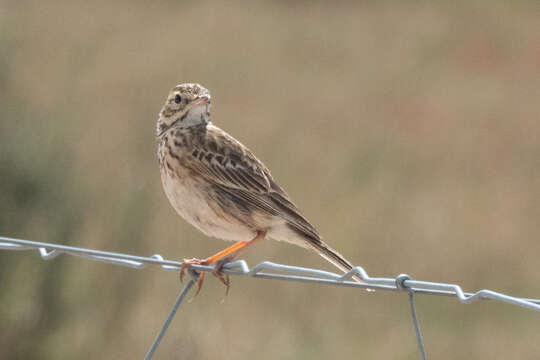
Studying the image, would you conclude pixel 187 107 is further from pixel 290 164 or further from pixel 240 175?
pixel 290 164

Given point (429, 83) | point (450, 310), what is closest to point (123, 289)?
point (450, 310)

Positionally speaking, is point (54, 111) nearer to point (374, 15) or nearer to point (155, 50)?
point (155, 50)

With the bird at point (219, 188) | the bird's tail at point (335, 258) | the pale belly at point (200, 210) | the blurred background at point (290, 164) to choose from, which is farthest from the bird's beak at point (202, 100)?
the blurred background at point (290, 164)

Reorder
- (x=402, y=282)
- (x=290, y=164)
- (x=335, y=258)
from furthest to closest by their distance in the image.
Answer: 1. (x=290, y=164)
2. (x=335, y=258)
3. (x=402, y=282)

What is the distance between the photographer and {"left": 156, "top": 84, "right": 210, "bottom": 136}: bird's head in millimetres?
5793

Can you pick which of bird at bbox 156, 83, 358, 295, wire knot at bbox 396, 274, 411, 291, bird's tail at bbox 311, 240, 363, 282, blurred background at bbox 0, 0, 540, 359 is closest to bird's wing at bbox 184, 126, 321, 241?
bird at bbox 156, 83, 358, 295

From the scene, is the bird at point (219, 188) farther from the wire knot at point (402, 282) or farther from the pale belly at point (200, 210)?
the wire knot at point (402, 282)

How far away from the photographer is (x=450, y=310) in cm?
1079

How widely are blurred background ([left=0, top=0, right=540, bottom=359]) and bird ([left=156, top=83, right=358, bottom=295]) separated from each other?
154cm

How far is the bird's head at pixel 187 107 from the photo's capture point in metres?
5.79

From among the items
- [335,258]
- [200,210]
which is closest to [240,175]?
[200,210]

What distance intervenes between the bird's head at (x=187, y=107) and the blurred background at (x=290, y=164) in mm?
1815

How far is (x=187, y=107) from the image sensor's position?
583cm

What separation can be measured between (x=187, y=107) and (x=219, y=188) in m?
0.59
